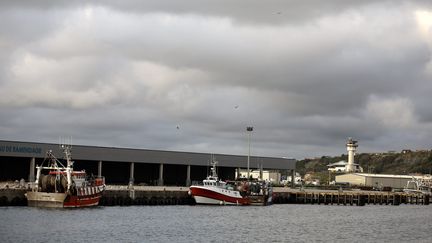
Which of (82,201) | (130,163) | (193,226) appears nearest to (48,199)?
(82,201)

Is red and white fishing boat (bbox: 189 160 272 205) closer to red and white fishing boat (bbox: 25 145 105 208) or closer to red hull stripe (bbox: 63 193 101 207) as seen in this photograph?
red hull stripe (bbox: 63 193 101 207)

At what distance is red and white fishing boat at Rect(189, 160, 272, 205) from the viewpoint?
109562 millimetres

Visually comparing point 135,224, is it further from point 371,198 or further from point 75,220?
point 371,198

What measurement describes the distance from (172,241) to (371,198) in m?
93.3

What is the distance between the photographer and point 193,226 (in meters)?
74.4

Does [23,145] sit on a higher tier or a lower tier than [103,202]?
higher

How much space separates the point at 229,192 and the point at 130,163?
31.1 m

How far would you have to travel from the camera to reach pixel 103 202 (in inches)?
3912

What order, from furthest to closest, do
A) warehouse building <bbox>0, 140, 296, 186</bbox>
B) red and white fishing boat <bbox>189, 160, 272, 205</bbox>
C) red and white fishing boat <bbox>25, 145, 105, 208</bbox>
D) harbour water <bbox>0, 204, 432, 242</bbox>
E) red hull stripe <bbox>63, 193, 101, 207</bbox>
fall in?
warehouse building <bbox>0, 140, 296, 186</bbox> < red and white fishing boat <bbox>189, 160, 272, 205</bbox> < red hull stripe <bbox>63, 193, 101, 207</bbox> < red and white fishing boat <bbox>25, 145, 105, 208</bbox> < harbour water <bbox>0, 204, 432, 242</bbox>

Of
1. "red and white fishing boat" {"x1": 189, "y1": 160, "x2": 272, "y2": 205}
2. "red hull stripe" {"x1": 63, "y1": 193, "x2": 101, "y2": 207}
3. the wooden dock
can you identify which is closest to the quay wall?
the wooden dock

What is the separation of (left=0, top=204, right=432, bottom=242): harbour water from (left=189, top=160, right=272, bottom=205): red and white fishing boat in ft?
27.5

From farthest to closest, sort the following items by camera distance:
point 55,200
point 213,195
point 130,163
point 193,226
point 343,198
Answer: point 343,198 → point 130,163 → point 213,195 → point 55,200 → point 193,226

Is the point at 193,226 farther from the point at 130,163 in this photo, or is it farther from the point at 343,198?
the point at 343,198

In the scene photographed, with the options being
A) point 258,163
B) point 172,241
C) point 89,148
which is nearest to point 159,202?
point 89,148
